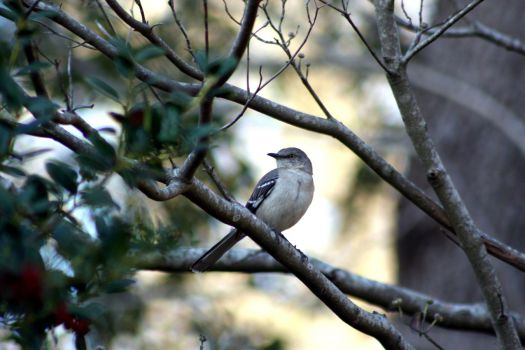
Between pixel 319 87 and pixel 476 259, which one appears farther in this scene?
pixel 319 87

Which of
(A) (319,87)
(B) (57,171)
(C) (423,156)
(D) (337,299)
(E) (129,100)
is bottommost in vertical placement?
(B) (57,171)

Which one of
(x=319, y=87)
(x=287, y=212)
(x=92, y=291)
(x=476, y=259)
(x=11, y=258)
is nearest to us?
(x=11, y=258)

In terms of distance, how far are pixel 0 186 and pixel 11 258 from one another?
256 millimetres

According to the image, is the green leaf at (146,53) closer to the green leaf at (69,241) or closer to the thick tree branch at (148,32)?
the green leaf at (69,241)

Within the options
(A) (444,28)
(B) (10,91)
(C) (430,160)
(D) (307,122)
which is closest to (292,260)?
(D) (307,122)

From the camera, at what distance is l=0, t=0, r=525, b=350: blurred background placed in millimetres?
9492

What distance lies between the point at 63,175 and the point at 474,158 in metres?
8.00

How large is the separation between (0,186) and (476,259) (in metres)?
3.81

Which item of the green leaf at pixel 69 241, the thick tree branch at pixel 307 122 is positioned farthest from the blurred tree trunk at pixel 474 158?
the green leaf at pixel 69 241

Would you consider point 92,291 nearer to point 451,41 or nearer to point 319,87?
point 451,41

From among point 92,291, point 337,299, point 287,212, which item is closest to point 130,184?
point 92,291

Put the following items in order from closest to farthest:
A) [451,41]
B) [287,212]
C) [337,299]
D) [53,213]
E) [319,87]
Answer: [53,213]
[337,299]
[287,212]
[451,41]
[319,87]

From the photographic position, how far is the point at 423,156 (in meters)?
5.67

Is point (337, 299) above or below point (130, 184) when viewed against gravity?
above
